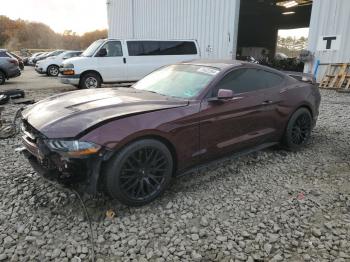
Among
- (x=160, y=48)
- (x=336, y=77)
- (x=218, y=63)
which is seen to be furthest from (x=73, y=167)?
(x=336, y=77)

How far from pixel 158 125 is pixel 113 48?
839 cm

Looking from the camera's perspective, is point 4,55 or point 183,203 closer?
point 183,203

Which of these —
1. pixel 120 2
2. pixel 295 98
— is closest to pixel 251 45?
pixel 120 2

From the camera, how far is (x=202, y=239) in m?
2.71

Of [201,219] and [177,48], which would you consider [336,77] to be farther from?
[201,219]

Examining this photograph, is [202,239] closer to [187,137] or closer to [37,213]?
[187,137]

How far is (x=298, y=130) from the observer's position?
15.5 ft

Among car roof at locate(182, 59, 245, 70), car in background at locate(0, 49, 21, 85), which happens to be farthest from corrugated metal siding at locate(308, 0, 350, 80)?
car in background at locate(0, 49, 21, 85)

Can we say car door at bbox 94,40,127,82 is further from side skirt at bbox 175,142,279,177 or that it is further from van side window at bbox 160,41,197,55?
side skirt at bbox 175,142,279,177

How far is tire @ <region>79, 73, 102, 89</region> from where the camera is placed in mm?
10359

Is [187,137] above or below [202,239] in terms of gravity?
above

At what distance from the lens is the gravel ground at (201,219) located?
101 inches

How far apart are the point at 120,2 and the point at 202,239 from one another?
1905 cm

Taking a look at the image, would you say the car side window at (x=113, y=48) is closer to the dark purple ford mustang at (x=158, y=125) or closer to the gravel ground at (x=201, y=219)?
the dark purple ford mustang at (x=158, y=125)
